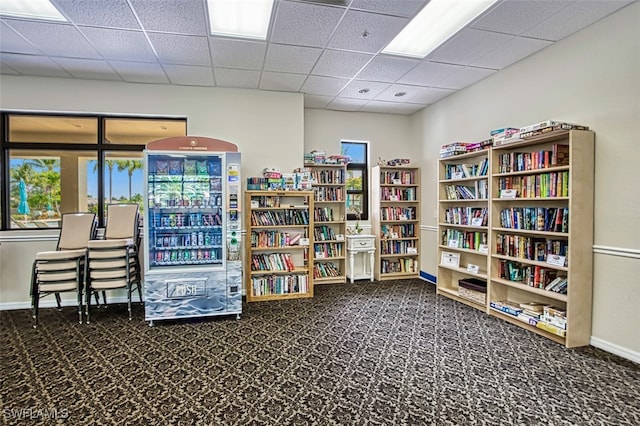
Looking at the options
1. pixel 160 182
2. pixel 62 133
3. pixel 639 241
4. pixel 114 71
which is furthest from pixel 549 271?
pixel 62 133

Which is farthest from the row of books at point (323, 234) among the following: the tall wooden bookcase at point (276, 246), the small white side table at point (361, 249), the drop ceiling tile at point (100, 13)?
the drop ceiling tile at point (100, 13)

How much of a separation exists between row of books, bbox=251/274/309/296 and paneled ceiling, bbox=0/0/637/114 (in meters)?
2.82

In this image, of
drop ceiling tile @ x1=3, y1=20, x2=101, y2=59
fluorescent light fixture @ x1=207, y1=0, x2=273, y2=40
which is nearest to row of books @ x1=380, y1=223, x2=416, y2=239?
fluorescent light fixture @ x1=207, y1=0, x2=273, y2=40

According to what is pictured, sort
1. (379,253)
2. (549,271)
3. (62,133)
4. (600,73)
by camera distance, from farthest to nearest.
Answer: (379,253) → (62,133) → (549,271) → (600,73)

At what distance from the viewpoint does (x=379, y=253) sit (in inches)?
238

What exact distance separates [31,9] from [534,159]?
513 centimetres

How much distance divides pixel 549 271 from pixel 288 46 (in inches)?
145

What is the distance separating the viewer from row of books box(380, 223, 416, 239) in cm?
612

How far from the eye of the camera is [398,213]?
20.3 ft

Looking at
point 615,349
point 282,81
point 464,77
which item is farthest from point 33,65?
point 615,349

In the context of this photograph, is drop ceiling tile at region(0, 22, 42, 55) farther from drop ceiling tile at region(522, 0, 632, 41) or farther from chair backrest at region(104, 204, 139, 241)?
drop ceiling tile at region(522, 0, 632, 41)

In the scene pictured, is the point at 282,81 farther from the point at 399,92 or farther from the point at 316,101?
the point at 399,92

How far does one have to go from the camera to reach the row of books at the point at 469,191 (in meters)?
4.42

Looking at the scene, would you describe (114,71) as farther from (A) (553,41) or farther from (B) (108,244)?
(A) (553,41)
